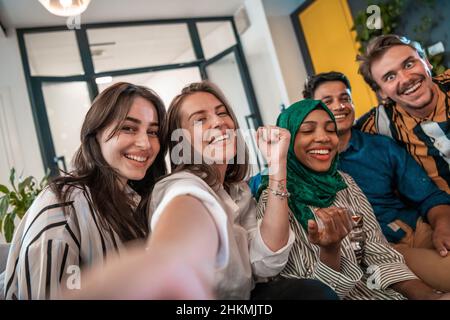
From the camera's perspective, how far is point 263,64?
12.6 feet

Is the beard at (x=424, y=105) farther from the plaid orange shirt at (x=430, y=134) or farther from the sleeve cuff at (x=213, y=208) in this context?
the sleeve cuff at (x=213, y=208)

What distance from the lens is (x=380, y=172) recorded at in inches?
47.9

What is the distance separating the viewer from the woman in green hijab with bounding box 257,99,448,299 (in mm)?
779

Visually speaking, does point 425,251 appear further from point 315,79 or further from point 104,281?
point 104,281

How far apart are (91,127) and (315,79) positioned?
1056mm

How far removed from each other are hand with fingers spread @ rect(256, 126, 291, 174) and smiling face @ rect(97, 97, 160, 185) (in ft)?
0.88

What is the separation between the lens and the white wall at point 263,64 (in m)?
3.60

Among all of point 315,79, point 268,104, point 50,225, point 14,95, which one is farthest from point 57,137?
point 50,225

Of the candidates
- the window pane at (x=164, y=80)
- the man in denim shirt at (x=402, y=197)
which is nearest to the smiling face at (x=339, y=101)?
the man in denim shirt at (x=402, y=197)

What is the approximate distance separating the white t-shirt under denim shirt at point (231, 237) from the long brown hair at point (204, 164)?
63 mm

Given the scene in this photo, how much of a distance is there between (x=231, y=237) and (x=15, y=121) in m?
3.10

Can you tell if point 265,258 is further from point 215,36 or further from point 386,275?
point 215,36

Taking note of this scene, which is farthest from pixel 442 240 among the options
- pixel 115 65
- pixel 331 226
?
pixel 115 65

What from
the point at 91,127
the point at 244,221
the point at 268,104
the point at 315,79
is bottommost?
the point at 244,221
